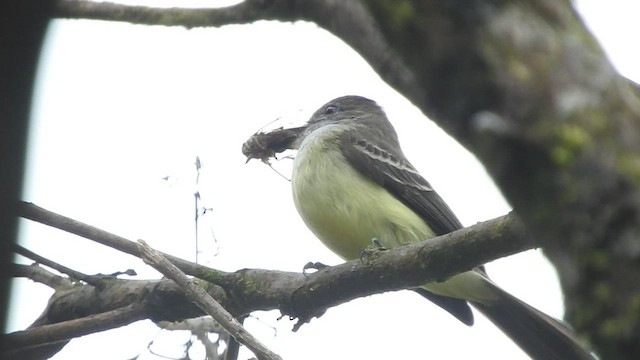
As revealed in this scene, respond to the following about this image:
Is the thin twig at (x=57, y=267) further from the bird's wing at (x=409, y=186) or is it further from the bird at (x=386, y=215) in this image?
the bird's wing at (x=409, y=186)

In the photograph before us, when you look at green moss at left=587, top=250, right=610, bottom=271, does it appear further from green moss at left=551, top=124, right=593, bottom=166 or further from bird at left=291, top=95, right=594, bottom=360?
bird at left=291, top=95, right=594, bottom=360

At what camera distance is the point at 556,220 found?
130 cm

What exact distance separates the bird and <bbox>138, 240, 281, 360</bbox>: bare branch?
2147mm

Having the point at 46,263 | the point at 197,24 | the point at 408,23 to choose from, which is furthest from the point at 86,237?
the point at 408,23

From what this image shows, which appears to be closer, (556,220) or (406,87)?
(556,220)

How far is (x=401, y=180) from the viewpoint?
7789mm

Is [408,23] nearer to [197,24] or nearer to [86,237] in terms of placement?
[197,24]

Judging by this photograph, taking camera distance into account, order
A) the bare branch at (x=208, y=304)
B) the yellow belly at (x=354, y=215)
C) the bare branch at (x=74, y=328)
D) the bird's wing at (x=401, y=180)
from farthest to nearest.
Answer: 1. the bird's wing at (x=401, y=180)
2. the yellow belly at (x=354, y=215)
3. the bare branch at (x=74, y=328)
4. the bare branch at (x=208, y=304)

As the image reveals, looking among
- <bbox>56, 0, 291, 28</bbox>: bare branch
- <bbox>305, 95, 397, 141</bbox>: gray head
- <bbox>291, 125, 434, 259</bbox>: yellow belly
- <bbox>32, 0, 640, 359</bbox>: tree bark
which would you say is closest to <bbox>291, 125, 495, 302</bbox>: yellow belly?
<bbox>291, 125, 434, 259</bbox>: yellow belly

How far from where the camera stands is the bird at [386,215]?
6.47 m

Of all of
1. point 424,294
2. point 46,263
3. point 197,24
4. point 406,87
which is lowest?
point 406,87

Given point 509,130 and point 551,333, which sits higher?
point 551,333

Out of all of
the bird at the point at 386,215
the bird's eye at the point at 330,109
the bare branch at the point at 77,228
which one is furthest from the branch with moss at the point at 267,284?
the bird's eye at the point at 330,109

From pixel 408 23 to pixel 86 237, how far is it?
3.71 meters
